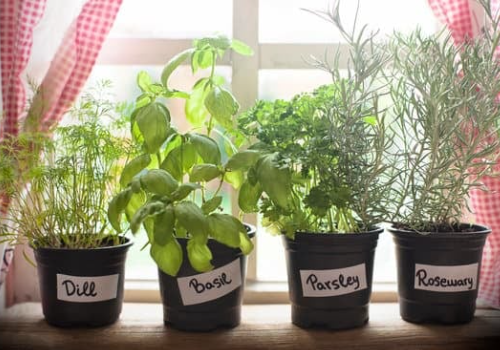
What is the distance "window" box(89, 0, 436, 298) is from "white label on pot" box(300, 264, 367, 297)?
36 centimetres

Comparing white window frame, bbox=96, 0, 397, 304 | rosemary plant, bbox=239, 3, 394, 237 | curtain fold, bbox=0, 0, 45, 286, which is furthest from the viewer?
white window frame, bbox=96, 0, 397, 304

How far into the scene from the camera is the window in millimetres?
1551

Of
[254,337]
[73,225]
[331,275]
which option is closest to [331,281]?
[331,275]

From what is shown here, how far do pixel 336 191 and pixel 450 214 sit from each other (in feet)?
0.91

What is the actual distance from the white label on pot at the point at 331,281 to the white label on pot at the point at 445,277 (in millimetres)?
121

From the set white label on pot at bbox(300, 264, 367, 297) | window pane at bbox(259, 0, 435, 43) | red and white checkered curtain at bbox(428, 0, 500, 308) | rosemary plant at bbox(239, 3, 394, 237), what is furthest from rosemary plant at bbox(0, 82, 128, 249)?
red and white checkered curtain at bbox(428, 0, 500, 308)

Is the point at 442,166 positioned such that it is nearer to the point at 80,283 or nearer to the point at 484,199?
the point at 484,199

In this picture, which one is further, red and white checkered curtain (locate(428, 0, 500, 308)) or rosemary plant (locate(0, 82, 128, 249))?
red and white checkered curtain (locate(428, 0, 500, 308))

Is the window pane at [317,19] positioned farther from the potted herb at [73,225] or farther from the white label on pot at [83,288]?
the white label on pot at [83,288]

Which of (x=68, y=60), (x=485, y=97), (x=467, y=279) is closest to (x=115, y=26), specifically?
(x=68, y=60)

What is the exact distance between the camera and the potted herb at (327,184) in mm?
1158

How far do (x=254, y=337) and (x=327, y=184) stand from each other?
33cm

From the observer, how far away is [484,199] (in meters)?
1.38

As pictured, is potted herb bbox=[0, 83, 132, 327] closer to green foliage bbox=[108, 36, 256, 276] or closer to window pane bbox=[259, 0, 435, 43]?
green foliage bbox=[108, 36, 256, 276]
